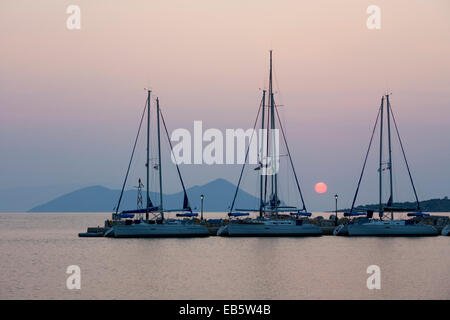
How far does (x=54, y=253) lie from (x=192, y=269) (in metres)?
22.3

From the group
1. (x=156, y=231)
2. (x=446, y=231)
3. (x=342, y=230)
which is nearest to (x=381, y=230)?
(x=342, y=230)

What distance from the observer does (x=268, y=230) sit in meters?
76.6

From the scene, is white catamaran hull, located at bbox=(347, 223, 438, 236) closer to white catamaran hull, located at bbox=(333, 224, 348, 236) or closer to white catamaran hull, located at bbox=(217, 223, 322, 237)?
white catamaran hull, located at bbox=(333, 224, 348, 236)

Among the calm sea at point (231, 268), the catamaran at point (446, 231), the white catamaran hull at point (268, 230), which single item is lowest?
the calm sea at point (231, 268)

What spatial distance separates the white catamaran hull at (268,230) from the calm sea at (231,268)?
0.85 m

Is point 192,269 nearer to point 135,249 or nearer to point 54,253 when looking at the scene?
point 135,249

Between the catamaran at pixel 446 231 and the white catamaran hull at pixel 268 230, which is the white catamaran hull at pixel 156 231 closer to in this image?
the white catamaran hull at pixel 268 230

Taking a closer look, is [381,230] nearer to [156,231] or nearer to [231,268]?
[156,231]

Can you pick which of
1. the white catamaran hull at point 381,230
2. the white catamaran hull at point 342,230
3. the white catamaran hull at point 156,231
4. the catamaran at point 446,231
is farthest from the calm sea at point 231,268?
the catamaran at point 446,231

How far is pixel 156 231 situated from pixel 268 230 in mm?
12040

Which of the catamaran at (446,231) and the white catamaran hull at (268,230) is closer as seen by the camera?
the white catamaran hull at (268,230)

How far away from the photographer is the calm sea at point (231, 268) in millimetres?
40438
